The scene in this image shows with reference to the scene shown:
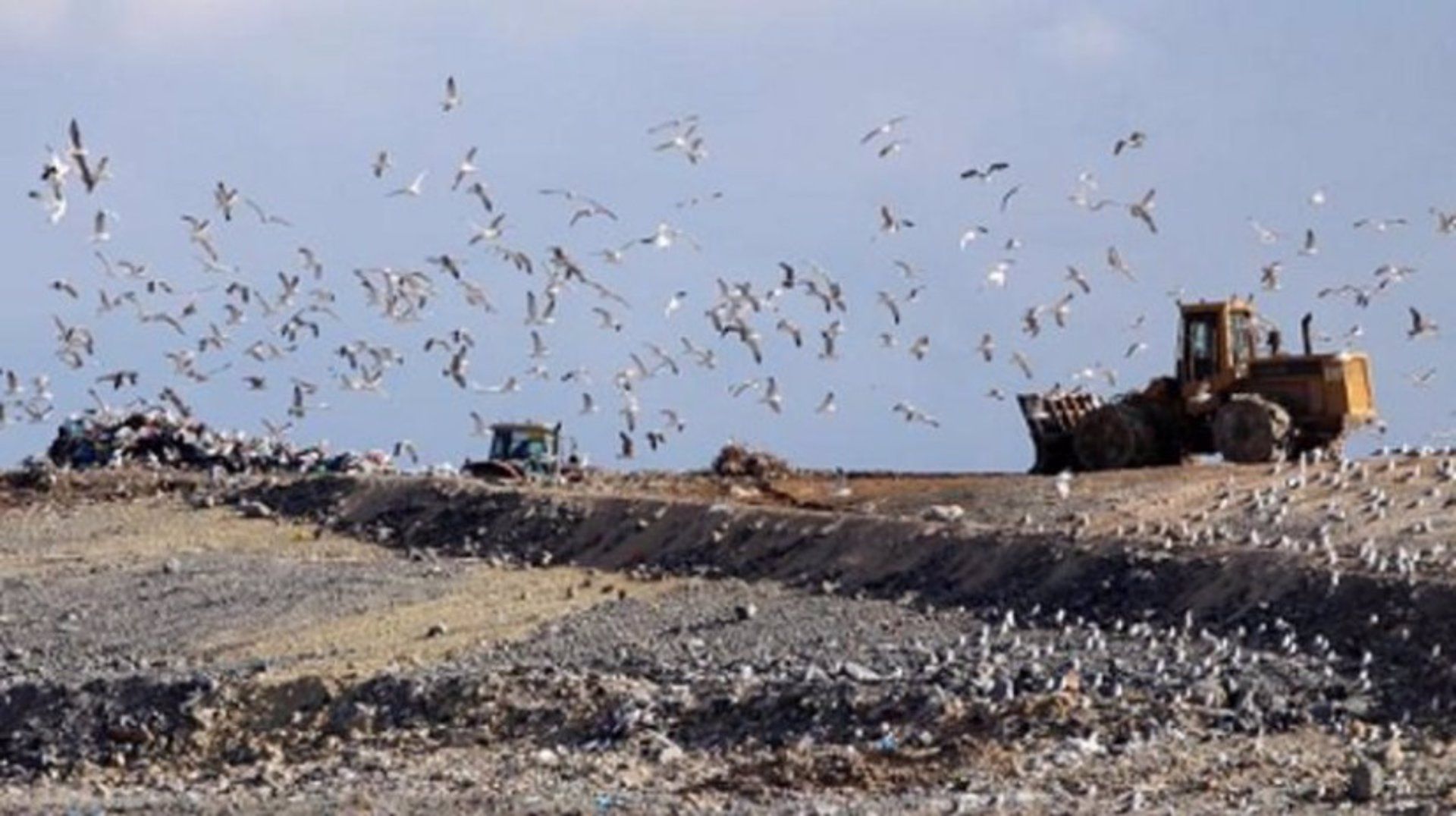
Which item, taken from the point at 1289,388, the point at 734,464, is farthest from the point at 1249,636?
the point at 734,464

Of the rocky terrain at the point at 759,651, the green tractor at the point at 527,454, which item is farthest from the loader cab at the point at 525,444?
the rocky terrain at the point at 759,651

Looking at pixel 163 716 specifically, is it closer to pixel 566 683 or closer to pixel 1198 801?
pixel 566 683

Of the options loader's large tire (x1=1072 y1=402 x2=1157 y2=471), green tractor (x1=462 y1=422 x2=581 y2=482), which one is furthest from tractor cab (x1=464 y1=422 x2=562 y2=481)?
loader's large tire (x1=1072 y1=402 x2=1157 y2=471)

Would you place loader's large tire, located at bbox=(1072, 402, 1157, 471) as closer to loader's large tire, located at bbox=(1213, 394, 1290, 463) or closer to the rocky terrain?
loader's large tire, located at bbox=(1213, 394, 1290, 463)

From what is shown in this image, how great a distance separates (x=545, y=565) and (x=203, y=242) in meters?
5.96

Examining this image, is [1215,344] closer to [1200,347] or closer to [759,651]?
[1200,347]

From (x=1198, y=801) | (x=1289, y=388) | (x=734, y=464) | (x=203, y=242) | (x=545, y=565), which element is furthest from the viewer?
(x=734, y=464)

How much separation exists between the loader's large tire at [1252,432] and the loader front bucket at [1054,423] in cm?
317

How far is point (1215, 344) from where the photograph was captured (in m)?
39.0

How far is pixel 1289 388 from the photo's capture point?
38.8m

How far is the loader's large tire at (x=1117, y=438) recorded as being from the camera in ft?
129

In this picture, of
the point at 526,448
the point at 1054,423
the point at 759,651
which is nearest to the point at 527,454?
the point at 526,448

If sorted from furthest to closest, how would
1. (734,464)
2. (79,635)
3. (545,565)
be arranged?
(734,464), (545,565), (79,635)

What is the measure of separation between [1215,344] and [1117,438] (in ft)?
5.09
